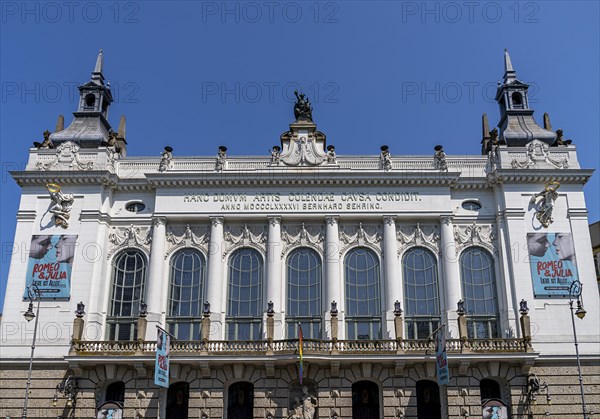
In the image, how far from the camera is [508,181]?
152 ft

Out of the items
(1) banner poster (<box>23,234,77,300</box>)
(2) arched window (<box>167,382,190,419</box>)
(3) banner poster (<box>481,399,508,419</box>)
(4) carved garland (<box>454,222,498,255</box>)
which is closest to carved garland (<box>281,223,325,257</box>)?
(4) carved garland (<box>454,222,498,255</box>)

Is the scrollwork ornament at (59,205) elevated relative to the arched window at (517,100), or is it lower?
lower

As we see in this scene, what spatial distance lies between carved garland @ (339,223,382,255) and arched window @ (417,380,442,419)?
9.71 meters

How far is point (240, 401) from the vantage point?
40812mm

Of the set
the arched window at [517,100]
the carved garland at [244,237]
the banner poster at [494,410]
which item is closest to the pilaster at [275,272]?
the carved garland at [244,237]

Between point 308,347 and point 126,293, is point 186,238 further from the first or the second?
point 308,347

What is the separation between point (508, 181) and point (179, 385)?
25716 millimetres

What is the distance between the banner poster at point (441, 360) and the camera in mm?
36300

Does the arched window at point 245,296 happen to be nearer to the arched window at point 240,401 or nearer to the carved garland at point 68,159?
the arched window at point 240,401

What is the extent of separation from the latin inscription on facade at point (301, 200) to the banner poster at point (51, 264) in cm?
846

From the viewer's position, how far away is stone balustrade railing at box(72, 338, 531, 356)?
39625 mm

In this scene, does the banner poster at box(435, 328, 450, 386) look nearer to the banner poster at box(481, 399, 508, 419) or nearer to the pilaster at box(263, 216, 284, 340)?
the banner poster at box(481, 399, 508, 419)

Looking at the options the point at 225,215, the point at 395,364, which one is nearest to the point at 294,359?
the point at 395,364

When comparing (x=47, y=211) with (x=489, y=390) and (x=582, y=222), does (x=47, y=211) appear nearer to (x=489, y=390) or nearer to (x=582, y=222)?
(x=489, y=390)
